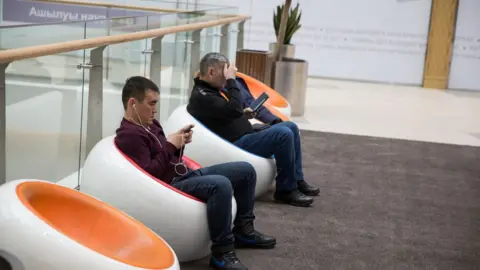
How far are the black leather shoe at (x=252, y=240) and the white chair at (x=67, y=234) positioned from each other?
0.91m

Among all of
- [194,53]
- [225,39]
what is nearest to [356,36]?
[225,39]

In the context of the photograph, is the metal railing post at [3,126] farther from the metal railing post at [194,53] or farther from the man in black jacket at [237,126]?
the metal railing post at [194,53]

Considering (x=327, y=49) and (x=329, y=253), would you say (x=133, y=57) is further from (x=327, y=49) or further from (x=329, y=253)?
(x=327, y=49)

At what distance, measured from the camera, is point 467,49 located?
1252 centimetres

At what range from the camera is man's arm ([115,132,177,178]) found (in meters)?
3.46

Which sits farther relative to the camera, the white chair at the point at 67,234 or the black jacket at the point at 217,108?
the black jacket at the point at 217,108

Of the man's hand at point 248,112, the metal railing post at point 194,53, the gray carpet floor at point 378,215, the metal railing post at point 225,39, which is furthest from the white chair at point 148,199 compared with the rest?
the metal railing post at point 225,39

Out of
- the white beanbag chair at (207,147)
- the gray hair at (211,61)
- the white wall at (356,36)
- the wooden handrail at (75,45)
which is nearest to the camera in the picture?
the wooden handrail at (75,45)

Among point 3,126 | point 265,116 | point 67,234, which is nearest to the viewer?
point 67,234

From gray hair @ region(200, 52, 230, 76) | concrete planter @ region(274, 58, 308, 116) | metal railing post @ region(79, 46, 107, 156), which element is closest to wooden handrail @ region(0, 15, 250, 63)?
metal railing post @ region(79, 46, 107, 156)

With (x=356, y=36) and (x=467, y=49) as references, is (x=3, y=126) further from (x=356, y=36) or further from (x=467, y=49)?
(x=467, y=49)

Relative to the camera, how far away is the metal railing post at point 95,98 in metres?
4.09

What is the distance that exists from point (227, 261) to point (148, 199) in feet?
1.53

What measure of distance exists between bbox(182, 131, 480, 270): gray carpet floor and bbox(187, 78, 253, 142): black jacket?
544 millimetres
